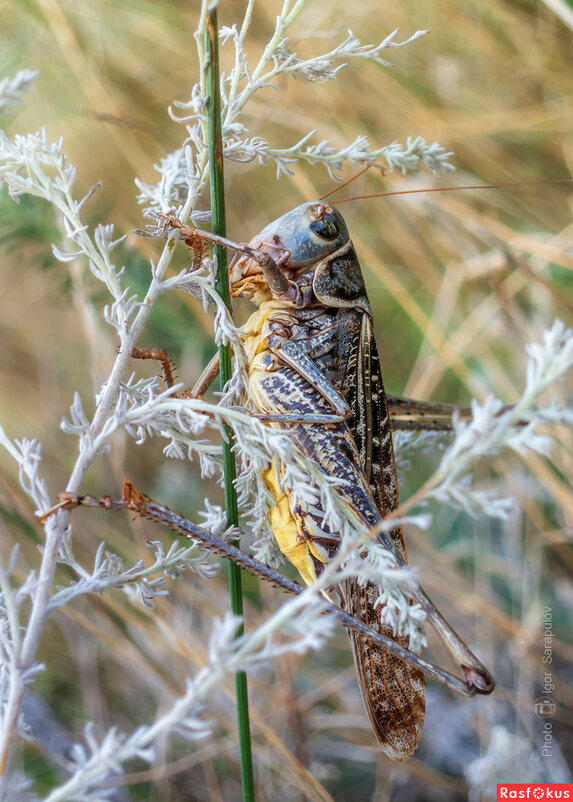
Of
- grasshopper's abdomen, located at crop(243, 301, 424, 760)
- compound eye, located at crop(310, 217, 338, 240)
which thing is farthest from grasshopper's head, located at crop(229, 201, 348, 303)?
grasshopper's abdomen, located at crop(243, 301, 424, 760)

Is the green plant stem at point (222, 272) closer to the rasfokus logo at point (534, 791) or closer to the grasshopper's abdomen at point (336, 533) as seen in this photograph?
the grasshopper's abdomen at point (336, 533)

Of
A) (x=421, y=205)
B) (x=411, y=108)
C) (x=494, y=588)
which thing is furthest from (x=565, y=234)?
(x=494, y=588)

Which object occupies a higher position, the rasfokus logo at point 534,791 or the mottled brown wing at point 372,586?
the mottled brown wing at point 372,586

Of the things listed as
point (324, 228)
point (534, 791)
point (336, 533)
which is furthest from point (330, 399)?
point (534, 791)

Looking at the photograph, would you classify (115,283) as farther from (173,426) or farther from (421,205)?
(421,205)

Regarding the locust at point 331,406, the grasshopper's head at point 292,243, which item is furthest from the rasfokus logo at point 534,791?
the grasshopper's head at point 292,243

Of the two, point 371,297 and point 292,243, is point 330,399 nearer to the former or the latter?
point 292,243

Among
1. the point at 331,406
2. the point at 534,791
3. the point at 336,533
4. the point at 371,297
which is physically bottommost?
the point at 534,791
